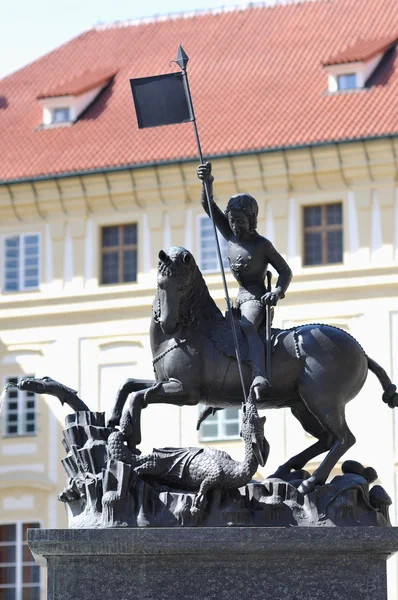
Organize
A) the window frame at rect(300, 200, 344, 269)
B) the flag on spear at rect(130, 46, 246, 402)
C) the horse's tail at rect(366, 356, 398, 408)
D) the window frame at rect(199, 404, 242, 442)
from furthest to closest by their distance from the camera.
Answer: the window frame at rect(300, 200, 344, 269) → the window frame at rect(199, 404, 242, 442) → the flag on spear at rect(130, 46, 246, 402) → the horse's tail at rect(366, 356, 398, 408)

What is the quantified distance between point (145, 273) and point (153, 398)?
84.1 ft

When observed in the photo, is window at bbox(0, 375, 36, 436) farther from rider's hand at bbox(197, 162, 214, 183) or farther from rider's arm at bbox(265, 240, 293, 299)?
rider's hand at bbox(197, 162, 214, 183)

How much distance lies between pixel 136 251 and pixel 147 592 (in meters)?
26.9

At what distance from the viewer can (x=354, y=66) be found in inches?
1528

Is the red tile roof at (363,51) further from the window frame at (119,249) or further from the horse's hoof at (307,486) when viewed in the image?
the horse's hoof at (307,486)

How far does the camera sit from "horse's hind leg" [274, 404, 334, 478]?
44.2 ft

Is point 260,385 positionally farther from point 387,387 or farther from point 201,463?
point 387,387

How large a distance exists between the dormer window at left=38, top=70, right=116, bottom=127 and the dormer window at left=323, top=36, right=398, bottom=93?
578 centimetres

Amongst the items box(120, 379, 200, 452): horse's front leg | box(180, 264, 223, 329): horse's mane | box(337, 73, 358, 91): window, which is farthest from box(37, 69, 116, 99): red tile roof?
box(120, 379, 200, 452): horse's front leg

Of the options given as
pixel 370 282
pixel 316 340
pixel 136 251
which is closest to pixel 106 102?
pixel 136 251

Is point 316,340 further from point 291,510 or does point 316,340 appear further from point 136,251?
point 136,251

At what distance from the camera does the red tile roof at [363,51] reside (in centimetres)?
3891

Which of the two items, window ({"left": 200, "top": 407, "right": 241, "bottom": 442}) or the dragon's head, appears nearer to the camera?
the dragon's head

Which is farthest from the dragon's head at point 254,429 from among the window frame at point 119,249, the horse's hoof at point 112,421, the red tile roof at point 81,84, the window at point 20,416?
the red tile roof at point 81,84
